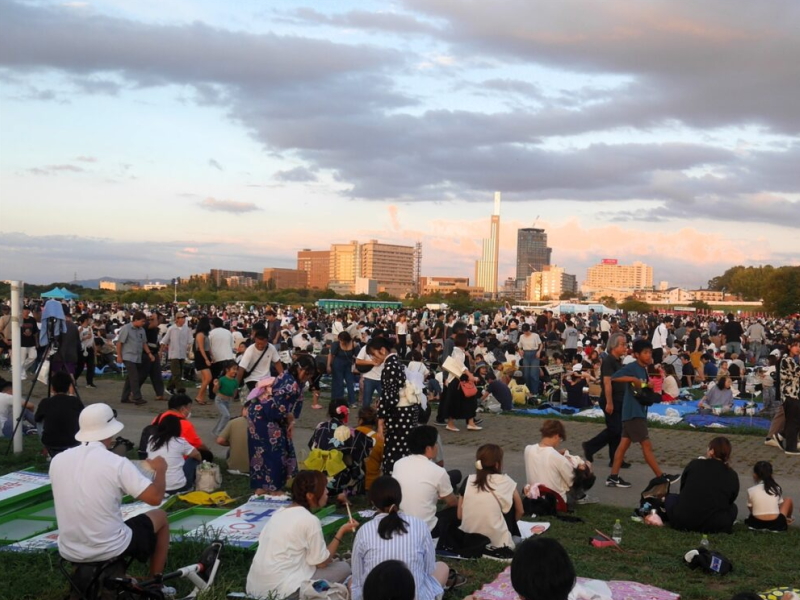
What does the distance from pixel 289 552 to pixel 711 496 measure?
413 centimetres

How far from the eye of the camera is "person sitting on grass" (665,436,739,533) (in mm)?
7090

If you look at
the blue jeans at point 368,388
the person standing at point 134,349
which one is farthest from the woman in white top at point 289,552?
the person standing at point 134,349

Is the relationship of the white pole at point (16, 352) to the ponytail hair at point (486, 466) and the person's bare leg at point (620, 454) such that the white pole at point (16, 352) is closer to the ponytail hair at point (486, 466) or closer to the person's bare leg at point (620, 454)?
the ponytail hair at point (486, 466)

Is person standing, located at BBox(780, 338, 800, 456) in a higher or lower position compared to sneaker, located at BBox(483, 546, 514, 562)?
higher

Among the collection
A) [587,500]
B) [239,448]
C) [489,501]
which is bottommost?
[587,500]

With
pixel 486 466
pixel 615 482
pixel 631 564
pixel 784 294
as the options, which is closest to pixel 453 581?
pixel 486 466

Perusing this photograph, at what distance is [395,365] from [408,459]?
1987 millimetres

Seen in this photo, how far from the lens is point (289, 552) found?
16.6ft

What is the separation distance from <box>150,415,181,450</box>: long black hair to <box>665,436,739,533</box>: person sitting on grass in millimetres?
4889

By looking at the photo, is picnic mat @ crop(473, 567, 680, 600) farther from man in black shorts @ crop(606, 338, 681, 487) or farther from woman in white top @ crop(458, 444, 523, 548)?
man in black shorts @ crop(606, 338, 681, 487)

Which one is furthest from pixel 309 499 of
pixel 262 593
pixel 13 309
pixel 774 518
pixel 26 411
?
pixel 26 411

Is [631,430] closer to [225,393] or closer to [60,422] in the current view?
[225,393]

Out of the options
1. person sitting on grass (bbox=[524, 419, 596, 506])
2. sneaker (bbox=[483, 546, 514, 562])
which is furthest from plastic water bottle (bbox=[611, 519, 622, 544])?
sneaker (bbox=[483, 546, 514, 562])

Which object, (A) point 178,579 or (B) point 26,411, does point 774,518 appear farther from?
(B) point 26,411
